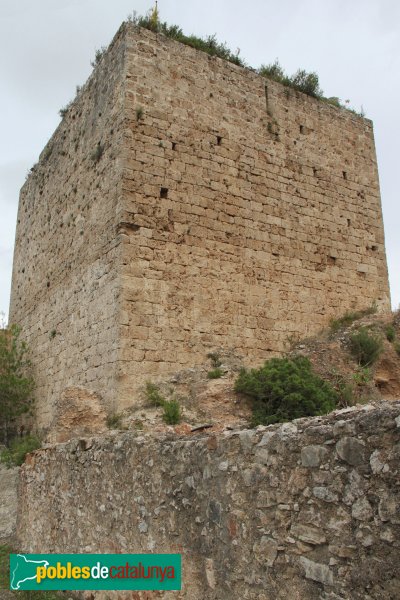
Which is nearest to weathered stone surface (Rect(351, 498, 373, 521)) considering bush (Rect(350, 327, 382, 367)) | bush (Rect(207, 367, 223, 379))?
bush (Rect(207, 367, 223, 379))

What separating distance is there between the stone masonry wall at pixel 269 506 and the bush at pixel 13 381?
687cm

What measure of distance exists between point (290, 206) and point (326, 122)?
244 cm

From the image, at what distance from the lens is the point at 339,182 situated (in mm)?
11555

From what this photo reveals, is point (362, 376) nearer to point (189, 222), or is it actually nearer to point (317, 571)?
point (189, 222)

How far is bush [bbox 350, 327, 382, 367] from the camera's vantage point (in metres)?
9.41

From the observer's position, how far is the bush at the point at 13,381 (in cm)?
1191

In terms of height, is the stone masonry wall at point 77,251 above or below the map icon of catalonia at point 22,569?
above

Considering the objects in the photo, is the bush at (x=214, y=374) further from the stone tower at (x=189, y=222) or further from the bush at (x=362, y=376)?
the bush at (x=362, y=376)

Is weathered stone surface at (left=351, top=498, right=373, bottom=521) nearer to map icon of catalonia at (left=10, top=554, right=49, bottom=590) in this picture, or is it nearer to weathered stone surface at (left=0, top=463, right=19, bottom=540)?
map icon of catalonia at (left=10, top=554, right=49, bottom=590)

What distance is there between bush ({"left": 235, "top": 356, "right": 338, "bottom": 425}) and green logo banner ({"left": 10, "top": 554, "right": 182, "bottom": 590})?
296 centimetres

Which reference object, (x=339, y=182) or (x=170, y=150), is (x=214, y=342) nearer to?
(x=170, y=150)

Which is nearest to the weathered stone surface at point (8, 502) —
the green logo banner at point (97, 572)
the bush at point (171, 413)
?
the green logo banner at point (97, 572)

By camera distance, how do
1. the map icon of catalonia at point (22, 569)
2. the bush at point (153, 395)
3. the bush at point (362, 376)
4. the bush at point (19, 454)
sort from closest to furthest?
the map icon of catalonia at point (22, 569), the bush at point (153, 395), the bush at point (362, 376), the bush at point (19, 454)

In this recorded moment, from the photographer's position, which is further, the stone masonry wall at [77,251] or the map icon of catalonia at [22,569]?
the stone masonry wall at [77,251]
